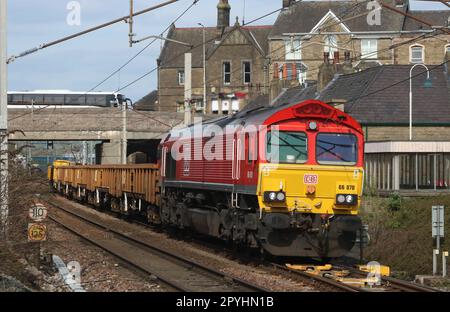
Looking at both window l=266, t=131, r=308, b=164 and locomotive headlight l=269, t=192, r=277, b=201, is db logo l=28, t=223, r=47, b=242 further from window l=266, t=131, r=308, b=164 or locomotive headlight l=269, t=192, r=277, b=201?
window l=266, t=131, r=308, b=164

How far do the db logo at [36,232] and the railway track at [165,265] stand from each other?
2094 mm

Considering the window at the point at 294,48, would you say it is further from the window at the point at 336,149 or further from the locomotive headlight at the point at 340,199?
the locomotive headlight at the point at 340,199

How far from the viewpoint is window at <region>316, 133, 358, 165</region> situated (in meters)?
17.1

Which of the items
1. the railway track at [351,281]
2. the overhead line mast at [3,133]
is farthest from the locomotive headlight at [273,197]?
the overhead line mast at [3,133]

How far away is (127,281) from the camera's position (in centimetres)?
1538

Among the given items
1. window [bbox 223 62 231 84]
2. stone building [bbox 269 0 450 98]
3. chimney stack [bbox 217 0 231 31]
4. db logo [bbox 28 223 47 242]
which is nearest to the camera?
db logo [bbox 28 223 47 242]

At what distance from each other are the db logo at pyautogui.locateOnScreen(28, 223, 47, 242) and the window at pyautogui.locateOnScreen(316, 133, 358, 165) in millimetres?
5492

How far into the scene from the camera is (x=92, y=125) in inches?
2290

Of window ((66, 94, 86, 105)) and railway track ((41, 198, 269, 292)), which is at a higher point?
window ((66, 94, 86, 105))

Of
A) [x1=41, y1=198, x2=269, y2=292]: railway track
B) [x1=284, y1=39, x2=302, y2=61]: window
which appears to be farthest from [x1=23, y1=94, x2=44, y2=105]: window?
[x1=41, y1=198, x2=269, y2=292]: railway track

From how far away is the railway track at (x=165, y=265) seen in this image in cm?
1452

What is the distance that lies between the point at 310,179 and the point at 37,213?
5243 mm

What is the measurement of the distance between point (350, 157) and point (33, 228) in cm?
635

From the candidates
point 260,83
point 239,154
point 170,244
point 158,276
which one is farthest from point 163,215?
point 260,83
